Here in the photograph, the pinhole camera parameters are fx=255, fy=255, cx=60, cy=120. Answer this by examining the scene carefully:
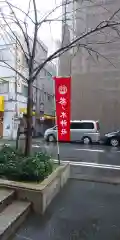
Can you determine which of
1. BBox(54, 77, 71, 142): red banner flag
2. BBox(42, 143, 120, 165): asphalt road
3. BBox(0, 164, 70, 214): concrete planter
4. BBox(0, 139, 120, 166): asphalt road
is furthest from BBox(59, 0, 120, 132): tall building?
BBox(0, 164, 70, 214): concrete planter

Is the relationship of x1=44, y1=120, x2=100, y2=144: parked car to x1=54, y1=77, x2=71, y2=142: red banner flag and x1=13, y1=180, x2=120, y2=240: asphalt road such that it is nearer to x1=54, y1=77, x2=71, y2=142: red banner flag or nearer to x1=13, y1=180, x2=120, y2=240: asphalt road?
x1=54, y1=77, x2=71, y2=142: red banner flag

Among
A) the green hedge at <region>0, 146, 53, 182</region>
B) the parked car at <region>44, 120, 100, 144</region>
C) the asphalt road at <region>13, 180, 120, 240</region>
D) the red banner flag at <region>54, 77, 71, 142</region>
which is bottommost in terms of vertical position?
the asphalt road at <region>13, 180, 120, 240</region>

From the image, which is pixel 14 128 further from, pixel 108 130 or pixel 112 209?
pixel 112 209

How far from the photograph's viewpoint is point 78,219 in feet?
14.5

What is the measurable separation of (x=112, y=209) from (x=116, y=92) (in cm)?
1979

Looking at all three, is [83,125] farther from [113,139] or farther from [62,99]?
[62,99]

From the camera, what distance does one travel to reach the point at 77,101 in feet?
80.6

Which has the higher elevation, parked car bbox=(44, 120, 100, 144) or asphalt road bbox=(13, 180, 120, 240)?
parked car bbox=(44, 120, 100, 144)

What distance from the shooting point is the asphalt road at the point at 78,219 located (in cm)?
381

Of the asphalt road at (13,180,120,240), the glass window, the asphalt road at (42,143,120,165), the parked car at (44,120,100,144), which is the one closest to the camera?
the asphalt road at (13,180,120,240)

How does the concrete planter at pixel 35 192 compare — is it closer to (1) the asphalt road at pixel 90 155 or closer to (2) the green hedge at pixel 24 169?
(2) the green hedge at pixel 24 169

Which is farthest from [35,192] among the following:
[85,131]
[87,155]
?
[85,131]

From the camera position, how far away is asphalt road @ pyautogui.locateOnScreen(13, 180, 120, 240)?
12.5ft

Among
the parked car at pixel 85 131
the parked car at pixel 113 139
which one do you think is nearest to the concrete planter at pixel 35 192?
the parked car at pixel 113 139
